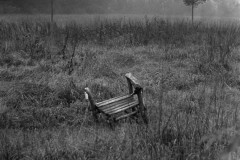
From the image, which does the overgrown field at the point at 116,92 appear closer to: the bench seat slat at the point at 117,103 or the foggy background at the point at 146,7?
the bench seat slat at the point at 117,103

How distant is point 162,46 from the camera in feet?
28.8

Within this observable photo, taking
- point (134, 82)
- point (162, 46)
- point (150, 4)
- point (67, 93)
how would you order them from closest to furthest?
point (134, 82) → point (67, 93) → point (162, 46) → point (150, 4)

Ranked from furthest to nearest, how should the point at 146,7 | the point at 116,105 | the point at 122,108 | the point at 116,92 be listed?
the point at 146,7 < the point at 116,92 < the point at 116,105 < the point at 122,108

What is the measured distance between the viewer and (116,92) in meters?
5.16

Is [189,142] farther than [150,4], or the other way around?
[150,4]

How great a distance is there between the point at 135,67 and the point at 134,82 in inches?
124

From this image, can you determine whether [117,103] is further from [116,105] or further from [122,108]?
[122,108]

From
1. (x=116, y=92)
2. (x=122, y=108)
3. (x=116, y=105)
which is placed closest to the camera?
(x=122, y=108)

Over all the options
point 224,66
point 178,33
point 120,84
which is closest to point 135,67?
point 120,84

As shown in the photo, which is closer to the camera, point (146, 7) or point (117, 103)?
point (117, 103)

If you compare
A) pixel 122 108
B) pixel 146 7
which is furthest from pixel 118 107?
pixel 146 7

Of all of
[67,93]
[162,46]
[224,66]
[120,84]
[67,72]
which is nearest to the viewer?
[67,93]

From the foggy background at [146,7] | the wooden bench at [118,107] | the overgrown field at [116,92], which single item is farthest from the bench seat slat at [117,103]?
the foggy background at [146,7]

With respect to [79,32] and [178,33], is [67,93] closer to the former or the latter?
[79,32]
